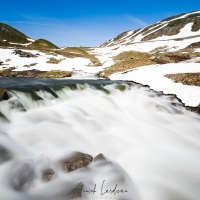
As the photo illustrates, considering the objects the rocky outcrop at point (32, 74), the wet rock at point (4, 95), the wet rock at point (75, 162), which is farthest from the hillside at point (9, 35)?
the wet rock at point (75, 162)

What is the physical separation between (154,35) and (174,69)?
7086 centimetres

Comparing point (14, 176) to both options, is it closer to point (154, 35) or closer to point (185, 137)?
point (185, 137)

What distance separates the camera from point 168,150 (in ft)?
30.0

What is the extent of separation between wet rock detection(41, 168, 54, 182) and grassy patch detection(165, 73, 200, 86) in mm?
12030

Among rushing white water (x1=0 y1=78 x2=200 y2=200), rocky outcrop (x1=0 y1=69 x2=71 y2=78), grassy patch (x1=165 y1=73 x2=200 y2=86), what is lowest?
rushing white water (x1=0 y1=78 x2=200 y2=200)

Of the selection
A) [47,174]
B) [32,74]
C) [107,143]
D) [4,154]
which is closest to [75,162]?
[47,174]

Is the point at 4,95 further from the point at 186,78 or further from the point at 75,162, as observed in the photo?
the point at 186,78

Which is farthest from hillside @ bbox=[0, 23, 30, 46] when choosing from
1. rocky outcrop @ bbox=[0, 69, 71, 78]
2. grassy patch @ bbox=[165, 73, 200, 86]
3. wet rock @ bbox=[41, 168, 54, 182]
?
→ wet rock @ bbox=[41, 168, 54, 182]

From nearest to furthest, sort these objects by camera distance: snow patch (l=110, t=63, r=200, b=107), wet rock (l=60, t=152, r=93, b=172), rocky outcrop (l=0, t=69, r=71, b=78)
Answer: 1. wet rock (l=60, t=152, r=93, b=172)
2. snow patch (l=110, t=63, r=200, b=107)
3. rocky outcrop (l=0, t=69, r=71, b=78)

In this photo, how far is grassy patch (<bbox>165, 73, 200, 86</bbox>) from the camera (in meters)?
15.5

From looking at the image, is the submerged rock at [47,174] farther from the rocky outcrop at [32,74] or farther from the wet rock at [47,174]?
the rocky outcrop at [32,74]

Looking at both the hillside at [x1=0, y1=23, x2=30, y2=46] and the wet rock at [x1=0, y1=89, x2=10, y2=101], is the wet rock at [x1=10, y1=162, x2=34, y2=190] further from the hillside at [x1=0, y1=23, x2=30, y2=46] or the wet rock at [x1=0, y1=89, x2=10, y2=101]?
the hillside at [x1=0, y1=23, x2=30, y2=46]

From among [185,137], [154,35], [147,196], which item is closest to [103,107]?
[185,137]

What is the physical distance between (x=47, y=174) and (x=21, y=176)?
29.5 inches
